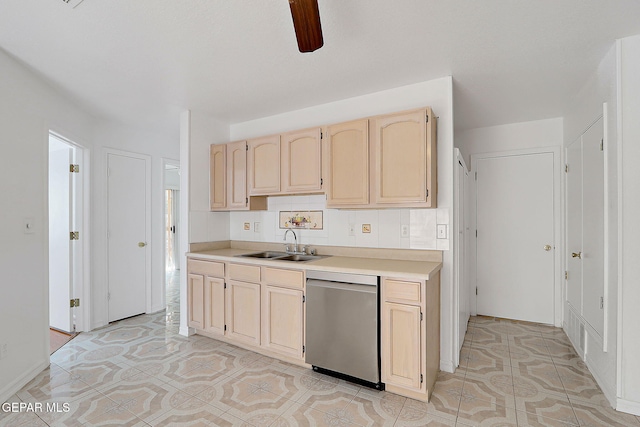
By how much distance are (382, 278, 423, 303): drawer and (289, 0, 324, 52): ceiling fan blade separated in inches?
61.4

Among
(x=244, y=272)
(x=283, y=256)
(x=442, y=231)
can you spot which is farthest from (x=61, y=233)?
(x=442, y=231)

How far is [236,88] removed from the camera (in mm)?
2836

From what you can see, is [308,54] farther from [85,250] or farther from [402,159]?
[85,250]

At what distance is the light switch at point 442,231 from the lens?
2.59 m

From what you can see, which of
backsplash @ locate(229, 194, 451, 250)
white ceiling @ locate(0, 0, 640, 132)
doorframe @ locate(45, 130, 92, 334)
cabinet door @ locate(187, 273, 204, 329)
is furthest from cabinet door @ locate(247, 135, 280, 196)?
doorframe @ locate(45, 130, 92, 334)

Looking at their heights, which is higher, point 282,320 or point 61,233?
point 61,233

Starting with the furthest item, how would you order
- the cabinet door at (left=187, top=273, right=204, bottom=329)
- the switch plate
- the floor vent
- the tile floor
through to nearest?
the cabinet door at (left=187, top=273, right=204, bottom=329) → the switch plate → the tile floor → the floor vent

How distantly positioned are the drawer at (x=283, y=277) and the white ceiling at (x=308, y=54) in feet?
5.40

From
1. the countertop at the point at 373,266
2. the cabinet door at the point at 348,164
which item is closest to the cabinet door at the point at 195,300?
the countertop at the point at 373,266

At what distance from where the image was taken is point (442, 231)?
2.61 m

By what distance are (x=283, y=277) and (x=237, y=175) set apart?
1.42 metres

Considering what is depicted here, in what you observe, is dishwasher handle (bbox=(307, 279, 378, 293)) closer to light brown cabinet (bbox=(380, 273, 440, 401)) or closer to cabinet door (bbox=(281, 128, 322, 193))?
light brown cabinet (bbox=(380, 273, 440, 401))
